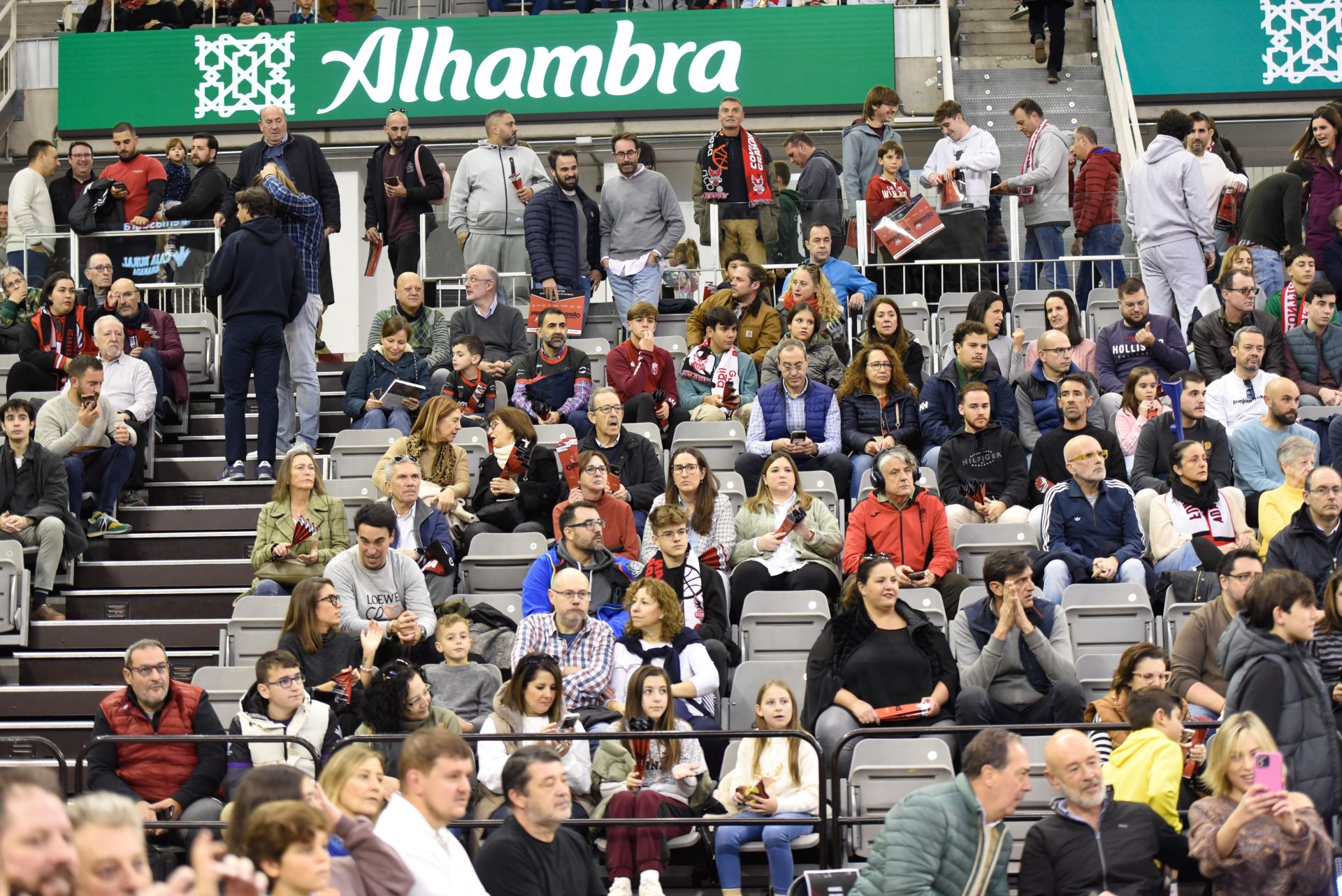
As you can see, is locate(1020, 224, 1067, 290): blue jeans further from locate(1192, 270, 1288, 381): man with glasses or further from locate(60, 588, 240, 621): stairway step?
locate(60, 588, 240, 621): stairway step

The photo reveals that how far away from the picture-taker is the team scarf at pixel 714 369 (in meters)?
11.3

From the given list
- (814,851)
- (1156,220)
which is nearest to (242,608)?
(814,851)

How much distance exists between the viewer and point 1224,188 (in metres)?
12.8

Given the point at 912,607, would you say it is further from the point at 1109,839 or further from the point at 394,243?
the point at 394,243

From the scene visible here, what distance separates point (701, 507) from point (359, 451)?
8.51ft

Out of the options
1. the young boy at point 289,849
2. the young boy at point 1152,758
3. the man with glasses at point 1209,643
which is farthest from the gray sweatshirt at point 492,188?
the young boy at point 289,849

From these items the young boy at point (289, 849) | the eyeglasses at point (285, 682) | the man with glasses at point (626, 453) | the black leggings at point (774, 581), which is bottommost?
the young boy at point (289, 849)

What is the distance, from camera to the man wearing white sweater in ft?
45.1

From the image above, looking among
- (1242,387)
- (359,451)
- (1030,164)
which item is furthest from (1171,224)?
(359,451)

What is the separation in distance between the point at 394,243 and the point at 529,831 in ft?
26.3

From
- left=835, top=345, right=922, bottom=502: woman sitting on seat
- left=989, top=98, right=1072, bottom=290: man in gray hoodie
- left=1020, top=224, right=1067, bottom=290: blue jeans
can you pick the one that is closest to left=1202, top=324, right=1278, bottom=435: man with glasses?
left=835, top=345, right=922, bottom=502: woman sitting on seat

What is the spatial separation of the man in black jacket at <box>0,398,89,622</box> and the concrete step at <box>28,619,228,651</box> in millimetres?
97

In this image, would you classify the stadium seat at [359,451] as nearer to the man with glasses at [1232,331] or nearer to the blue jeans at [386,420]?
the blue jeans at [386,420]

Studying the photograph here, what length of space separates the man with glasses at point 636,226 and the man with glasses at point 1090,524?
14.7 feet
